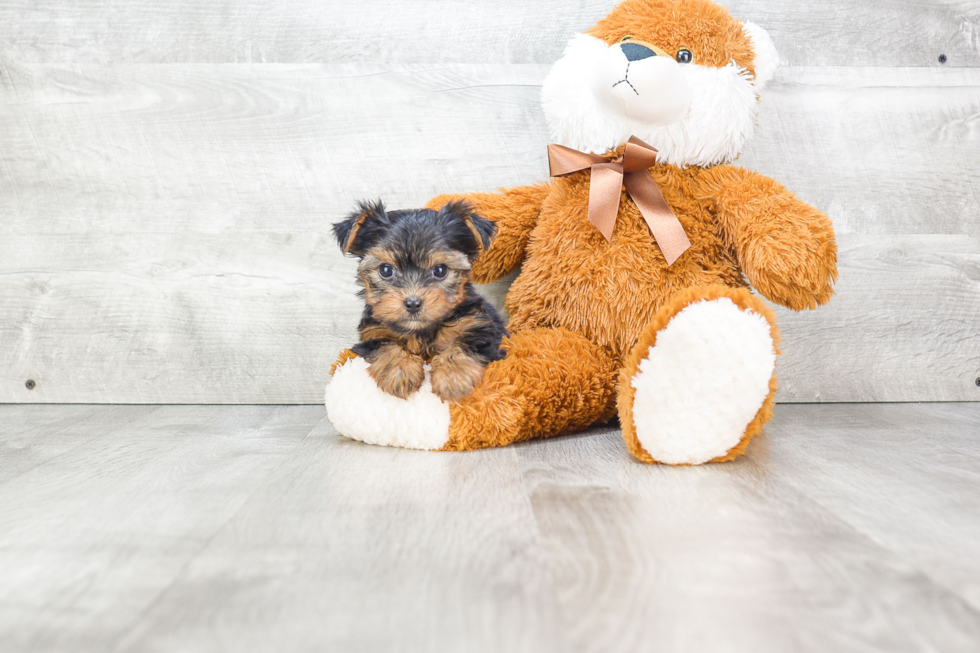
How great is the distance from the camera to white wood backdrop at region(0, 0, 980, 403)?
1881 millimetres

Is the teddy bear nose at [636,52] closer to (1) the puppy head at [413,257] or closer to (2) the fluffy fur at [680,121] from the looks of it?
(2) the fluffy fur at [680,121]

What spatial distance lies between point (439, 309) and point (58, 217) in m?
1.22

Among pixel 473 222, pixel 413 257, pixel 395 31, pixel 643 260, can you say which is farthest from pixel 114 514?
pixel 395 31

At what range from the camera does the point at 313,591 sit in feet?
2.57

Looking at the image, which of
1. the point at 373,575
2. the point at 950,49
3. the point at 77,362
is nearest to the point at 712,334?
the point at 373,575

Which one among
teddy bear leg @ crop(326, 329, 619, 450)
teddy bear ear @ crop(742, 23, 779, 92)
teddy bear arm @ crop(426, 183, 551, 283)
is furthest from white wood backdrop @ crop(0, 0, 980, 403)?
teddy bear leg @ crop(326, 329, 619, 450)

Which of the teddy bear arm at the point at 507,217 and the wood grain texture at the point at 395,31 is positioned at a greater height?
the wood grain texture at the point at 395,31

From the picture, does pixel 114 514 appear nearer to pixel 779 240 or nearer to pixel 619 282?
pixel 619 282

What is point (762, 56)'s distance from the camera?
1551 mm

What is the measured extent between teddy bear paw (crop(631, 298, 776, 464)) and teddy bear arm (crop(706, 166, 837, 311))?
0.16 m

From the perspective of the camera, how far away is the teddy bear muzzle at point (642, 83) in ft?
4.64

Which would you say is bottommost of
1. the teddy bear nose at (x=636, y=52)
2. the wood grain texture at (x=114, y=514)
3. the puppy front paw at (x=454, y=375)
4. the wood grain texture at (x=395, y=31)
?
the wood grain texture at (x=114, y=514)

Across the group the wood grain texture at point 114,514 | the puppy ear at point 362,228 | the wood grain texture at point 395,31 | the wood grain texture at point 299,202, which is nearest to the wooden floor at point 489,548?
the wood grain texture at point 114,514

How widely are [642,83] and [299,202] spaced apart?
925 millimetres
